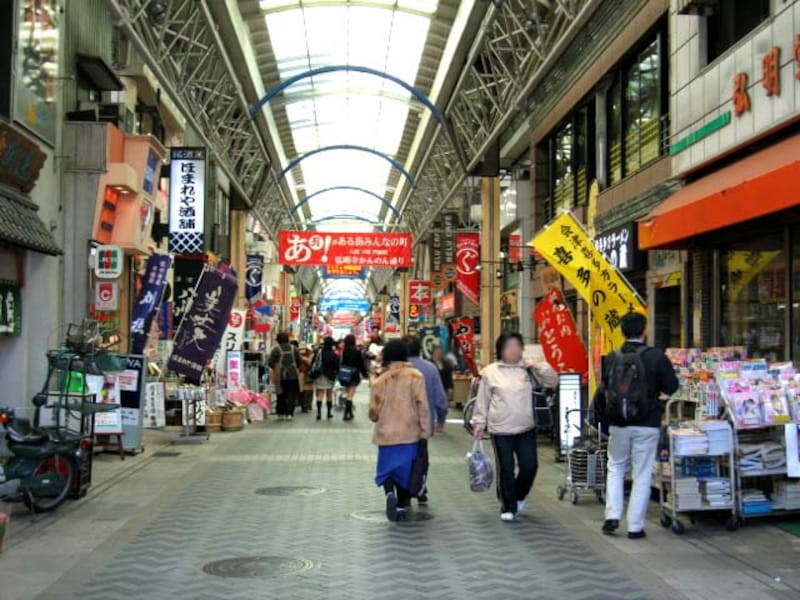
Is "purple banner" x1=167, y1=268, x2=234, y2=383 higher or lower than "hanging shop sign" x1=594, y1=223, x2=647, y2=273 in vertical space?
lower

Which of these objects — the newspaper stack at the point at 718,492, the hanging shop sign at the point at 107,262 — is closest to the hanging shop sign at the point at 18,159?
the hanging shop sign at the point at 107,262

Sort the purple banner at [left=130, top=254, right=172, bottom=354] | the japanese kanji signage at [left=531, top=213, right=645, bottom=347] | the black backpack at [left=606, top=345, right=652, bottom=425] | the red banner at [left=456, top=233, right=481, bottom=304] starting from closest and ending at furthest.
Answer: the black backpack at [left=606, top=345, right=652, bottom=425]
the japanese kanji signage at [left=531, top=213, right=645, bottom=347]
the purple banner at [left=130, top=254, right=172, bottom=354]
the red banner at [left=456, top=233, right=481, bottom=304]

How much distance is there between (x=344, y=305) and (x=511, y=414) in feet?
295

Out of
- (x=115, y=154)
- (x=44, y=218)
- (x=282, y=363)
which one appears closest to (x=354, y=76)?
(x=282, y=363)

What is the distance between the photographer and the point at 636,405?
7832 mm

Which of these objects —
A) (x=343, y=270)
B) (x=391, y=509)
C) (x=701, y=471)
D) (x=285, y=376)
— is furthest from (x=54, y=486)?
(x=343, y=270)

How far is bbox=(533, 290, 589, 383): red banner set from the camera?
1327 cm

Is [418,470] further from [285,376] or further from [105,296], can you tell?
[285,376]

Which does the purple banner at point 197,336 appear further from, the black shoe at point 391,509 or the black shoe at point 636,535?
the black shoe at point 636,535

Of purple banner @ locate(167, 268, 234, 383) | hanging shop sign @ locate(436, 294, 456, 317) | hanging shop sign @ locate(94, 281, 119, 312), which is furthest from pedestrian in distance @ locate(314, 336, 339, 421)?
hanging shop sign @ locate(436, 294, 456, 317)

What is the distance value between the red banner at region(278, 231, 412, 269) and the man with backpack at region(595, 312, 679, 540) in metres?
23.9

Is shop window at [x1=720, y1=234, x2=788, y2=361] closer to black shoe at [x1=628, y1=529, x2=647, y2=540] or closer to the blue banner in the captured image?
black shoe at [x1=628, y1=529, x2=647, y2=540]

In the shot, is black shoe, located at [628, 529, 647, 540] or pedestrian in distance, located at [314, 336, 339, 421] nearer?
black shoe, located at [628, 529, 647, 540]

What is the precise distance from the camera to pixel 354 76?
29375mm
